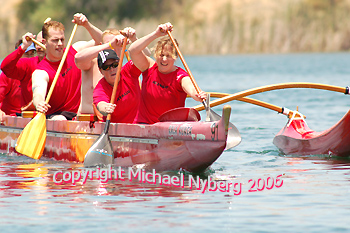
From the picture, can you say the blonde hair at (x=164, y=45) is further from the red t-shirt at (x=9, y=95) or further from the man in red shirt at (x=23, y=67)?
the red t-shirt at (x=9, y=95)

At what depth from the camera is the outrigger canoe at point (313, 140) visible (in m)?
10.6

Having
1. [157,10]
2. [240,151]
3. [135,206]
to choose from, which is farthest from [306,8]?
[135,206]

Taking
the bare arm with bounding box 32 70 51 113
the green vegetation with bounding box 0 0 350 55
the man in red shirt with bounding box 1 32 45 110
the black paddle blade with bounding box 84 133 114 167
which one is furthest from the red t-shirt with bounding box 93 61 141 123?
the green vegetation with bounding box 0 0 350 55

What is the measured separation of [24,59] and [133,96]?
2.45 m

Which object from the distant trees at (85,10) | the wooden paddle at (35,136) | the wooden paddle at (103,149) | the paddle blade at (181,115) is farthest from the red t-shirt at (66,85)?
the distant trees at (85,10)

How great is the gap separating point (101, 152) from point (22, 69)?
2508 mm

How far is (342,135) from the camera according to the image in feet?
34.9

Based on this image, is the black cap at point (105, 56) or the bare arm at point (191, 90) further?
the black cap at point (105, 56)

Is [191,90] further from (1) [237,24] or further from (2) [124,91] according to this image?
(1) [237,24]

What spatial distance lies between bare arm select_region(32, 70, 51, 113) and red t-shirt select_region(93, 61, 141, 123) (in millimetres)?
895

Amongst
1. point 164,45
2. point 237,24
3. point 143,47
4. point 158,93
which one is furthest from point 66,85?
point 237,24

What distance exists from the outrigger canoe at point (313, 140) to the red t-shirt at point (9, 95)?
4.34 meters

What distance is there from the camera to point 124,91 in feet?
31.6

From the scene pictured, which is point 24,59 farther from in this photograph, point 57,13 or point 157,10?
point 157,10
